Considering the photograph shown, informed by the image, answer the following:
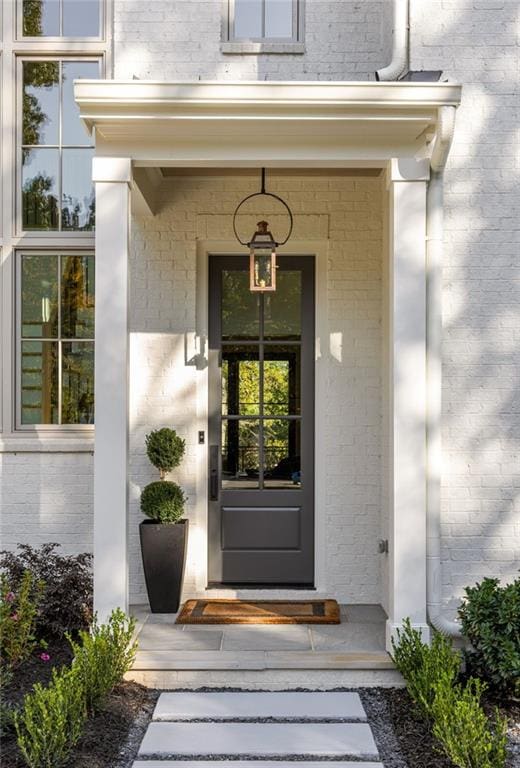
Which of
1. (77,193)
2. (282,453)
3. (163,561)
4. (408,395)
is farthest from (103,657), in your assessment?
(77,193)

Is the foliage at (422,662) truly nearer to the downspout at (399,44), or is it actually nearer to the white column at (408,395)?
the white column at (408,395)

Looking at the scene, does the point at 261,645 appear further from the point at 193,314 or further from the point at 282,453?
the point at 193,314

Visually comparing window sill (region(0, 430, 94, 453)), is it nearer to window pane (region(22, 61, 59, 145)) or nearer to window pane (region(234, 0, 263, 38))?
window pane (region(22, 61, 59, 145))

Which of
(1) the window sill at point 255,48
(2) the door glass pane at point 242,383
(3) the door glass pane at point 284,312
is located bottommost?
(2) the door glass pane at point 242,383

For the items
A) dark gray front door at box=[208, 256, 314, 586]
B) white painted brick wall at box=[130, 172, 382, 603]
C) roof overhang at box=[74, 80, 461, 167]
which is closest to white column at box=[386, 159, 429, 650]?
roof overhang at box=[74, 80, 461, 167]

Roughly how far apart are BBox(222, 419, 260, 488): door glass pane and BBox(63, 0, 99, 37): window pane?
2.87 meters

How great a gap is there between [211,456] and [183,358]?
2.26 feet

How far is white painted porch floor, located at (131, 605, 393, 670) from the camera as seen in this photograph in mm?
3842

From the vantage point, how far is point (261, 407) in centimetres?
518

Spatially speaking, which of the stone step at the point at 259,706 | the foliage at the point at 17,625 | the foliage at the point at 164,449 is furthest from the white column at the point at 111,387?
the foliage at the point at 164,449

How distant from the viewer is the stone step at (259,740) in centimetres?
312

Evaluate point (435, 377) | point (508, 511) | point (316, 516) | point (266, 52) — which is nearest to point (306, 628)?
point (316, 516)

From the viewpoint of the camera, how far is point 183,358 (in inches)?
199

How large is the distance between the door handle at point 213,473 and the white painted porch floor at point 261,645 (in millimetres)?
884
